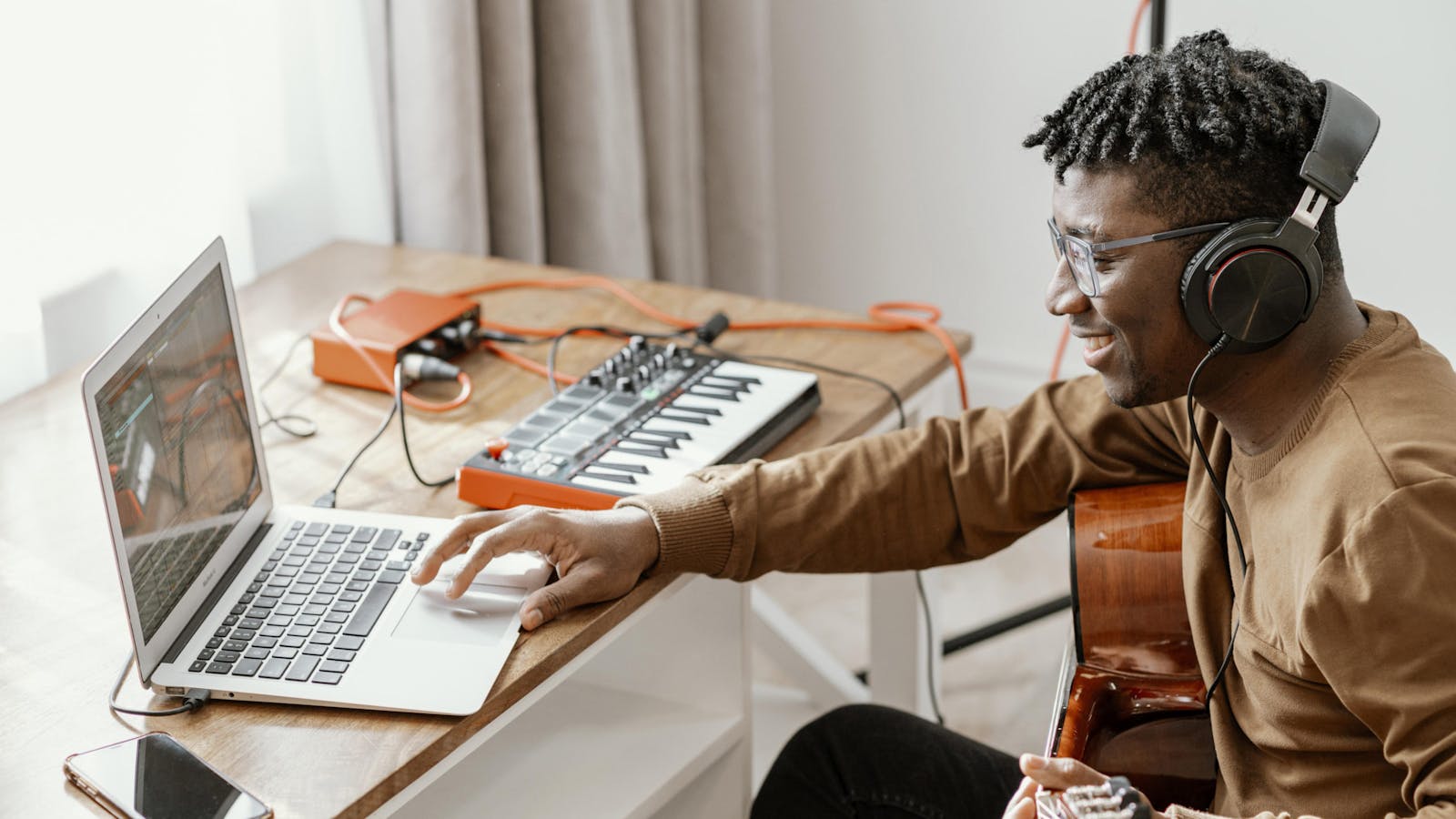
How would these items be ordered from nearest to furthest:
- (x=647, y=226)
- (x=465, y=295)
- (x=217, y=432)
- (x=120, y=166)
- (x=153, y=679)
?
(x=153, y=679)
(x=217, y=432)
(x=120, y=166)
(x=465, y=295)
(x=647, y=226)

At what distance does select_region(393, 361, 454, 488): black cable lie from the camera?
1287 mm

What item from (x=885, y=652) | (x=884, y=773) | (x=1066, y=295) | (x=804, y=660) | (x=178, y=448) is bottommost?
(x=804, y=660)

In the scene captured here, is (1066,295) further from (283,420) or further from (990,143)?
(990,143)

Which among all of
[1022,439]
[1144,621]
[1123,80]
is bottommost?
[1144,621]

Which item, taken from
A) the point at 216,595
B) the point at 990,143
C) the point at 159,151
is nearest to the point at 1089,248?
the point at 216,595

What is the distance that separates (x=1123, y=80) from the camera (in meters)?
1.00

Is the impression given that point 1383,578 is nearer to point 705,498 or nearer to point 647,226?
point 705,498

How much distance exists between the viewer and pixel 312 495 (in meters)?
1.27

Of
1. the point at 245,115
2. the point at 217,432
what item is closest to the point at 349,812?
the point at 217,432

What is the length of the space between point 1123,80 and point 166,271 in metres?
1.14

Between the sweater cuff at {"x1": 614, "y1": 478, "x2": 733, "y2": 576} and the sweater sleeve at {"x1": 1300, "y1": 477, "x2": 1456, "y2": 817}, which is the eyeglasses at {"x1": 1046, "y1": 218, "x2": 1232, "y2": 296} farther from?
the sweater cuff at {"x1": 614, "y1": 478, "x2": 733, "y2": 576}

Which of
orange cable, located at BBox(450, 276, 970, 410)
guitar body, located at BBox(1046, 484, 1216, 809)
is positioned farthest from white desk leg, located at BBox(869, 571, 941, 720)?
guitar body, located at BBox(1046, 484, 1216, 809)

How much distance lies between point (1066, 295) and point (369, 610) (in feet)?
1.84

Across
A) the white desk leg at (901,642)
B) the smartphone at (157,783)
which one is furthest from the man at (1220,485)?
the white desk leg at (901,642)
